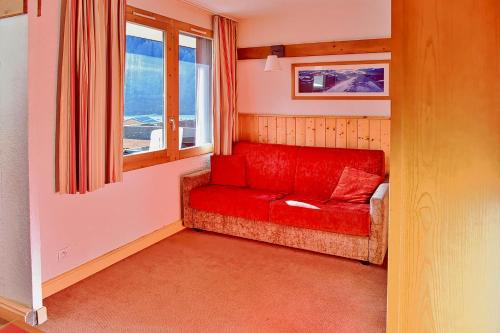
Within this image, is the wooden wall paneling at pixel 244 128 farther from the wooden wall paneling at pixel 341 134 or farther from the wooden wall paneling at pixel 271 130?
the wooden wall paneling at pixel 341 134

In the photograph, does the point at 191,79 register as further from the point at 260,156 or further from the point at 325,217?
the point at 325,217

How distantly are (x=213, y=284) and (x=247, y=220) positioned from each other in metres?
0.99

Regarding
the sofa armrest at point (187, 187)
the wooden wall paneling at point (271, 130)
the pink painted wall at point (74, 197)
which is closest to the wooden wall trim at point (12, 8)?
the pink painted wall at point (74, 197)

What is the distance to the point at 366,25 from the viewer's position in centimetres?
417

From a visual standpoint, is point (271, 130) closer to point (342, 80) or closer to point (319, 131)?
point (319, 131)

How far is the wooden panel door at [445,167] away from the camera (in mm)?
1160

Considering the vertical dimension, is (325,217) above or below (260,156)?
below

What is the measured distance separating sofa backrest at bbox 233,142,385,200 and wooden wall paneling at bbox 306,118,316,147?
200 millimetres

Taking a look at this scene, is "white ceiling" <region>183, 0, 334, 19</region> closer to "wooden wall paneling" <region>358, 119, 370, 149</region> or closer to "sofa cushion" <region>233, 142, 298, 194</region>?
"wooden wall paneling" <region>358, 119, 370, 149</region>

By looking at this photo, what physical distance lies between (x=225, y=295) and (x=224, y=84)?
2484 mm

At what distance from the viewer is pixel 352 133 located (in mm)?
4359

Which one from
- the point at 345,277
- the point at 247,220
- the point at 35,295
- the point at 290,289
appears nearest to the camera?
the point at 35,295

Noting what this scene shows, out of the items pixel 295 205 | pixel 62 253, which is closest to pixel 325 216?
pixel 295 205

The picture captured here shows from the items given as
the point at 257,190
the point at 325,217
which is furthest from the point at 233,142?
the point at 325,217
